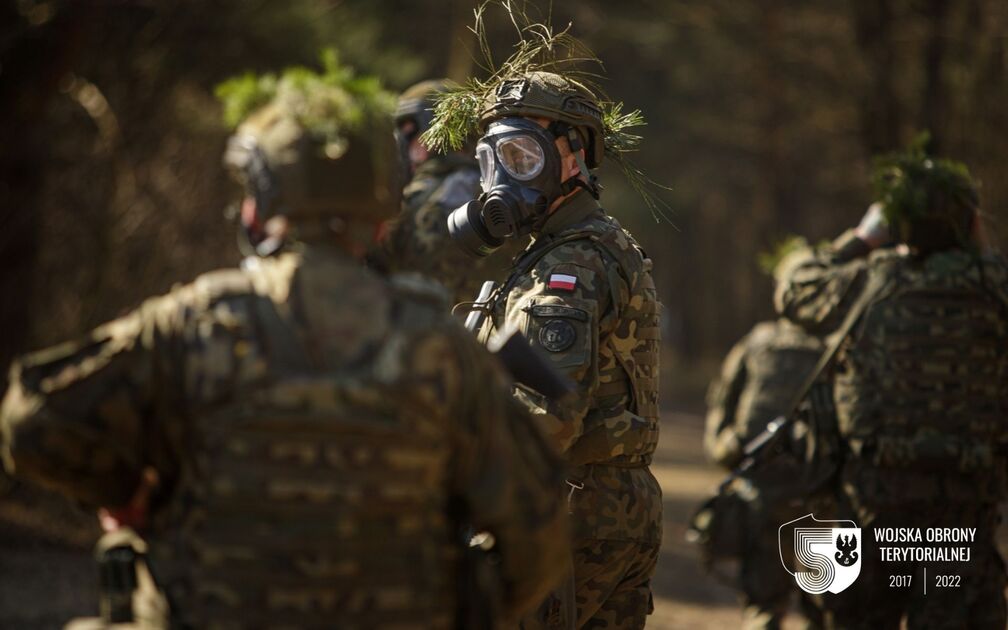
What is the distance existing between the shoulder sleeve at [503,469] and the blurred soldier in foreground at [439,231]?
140 inches

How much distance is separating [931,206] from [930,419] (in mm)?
1089

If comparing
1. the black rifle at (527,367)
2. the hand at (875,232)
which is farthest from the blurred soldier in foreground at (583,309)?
the hand at (875,232)

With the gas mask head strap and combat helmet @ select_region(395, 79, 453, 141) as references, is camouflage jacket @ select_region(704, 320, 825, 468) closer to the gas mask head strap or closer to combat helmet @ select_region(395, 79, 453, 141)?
combat helmet @ select_region(395, 79, 453, 141)

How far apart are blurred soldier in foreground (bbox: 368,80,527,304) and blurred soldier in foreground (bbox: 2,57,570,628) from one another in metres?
3.61

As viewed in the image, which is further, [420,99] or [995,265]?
[420,99]

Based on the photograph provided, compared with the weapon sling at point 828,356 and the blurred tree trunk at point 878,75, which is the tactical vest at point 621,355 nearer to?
the weapon sling at point 828,356

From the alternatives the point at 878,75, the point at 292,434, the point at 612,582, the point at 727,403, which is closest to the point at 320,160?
the point at 292,434

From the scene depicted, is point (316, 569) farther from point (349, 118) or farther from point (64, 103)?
point (64, 103)

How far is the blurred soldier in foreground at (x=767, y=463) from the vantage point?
8.38 m

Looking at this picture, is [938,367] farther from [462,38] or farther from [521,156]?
[462,38]

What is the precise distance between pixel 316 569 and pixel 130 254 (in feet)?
30.3

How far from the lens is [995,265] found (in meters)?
6.91

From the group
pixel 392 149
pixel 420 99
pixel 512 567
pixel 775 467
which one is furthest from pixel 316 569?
pixel 775 467

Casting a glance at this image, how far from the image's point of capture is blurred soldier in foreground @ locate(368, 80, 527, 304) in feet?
23.1
